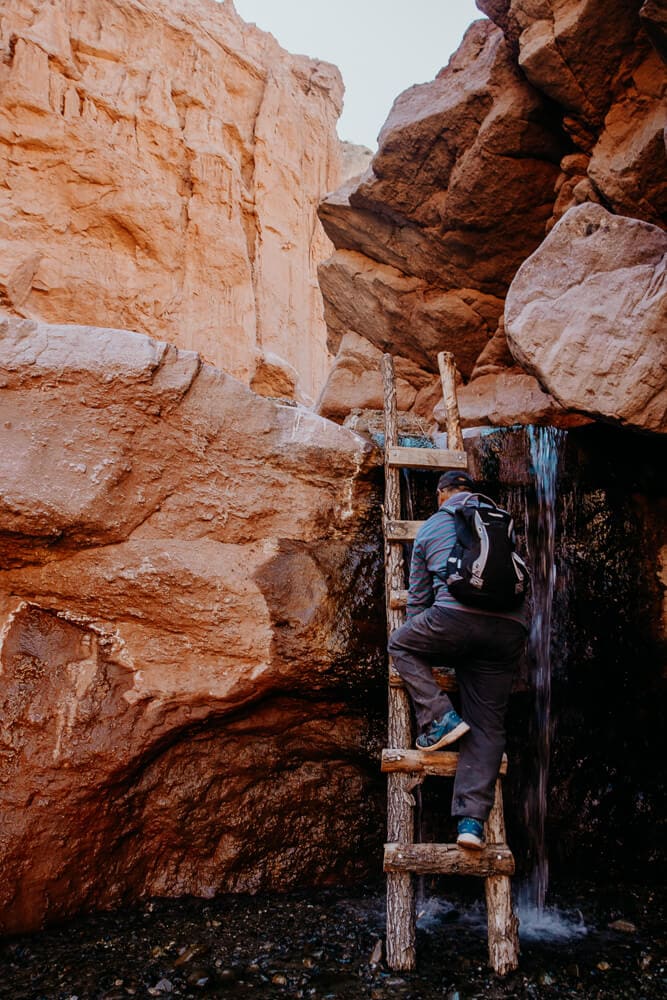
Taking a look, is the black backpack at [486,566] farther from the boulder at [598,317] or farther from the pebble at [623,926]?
the pebble at [623,926]

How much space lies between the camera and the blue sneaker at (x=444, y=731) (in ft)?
12.2

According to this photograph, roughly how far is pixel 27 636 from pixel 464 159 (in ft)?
21.4

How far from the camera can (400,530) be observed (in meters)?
4.77

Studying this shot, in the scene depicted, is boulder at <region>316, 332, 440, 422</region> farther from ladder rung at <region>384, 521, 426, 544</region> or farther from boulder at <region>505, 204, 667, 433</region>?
ladder rung at <region>384, 521, 426, 544</region>

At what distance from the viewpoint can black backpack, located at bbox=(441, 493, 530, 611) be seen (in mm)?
3627

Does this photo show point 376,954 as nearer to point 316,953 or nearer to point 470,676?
point 316,953

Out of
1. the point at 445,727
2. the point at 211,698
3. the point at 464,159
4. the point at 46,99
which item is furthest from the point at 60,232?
the point at 445,727

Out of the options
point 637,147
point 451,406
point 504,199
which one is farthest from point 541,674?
point 504,199

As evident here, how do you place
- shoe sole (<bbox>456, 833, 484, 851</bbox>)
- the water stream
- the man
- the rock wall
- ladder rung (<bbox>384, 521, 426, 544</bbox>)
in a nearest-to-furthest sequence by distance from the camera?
shoe sole (<bbox>456, 833, 484, 851</bbox>) < the man < the water stream < ladder rung (<bbox>384, 521, 426, 544</bbox>) < the rock wall

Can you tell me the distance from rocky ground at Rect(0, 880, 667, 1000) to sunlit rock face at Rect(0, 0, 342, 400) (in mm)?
15550

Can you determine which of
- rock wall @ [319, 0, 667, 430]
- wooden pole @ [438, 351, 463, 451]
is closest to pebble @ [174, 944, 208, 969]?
wooden pole @ [438, 351, 463, 451]

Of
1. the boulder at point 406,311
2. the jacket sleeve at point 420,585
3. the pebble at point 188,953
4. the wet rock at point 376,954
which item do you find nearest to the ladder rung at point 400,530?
the jacket sleeve at point 420,585

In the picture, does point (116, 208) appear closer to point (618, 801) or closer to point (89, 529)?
point (89, 529)

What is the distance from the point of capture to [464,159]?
7.46 metres
